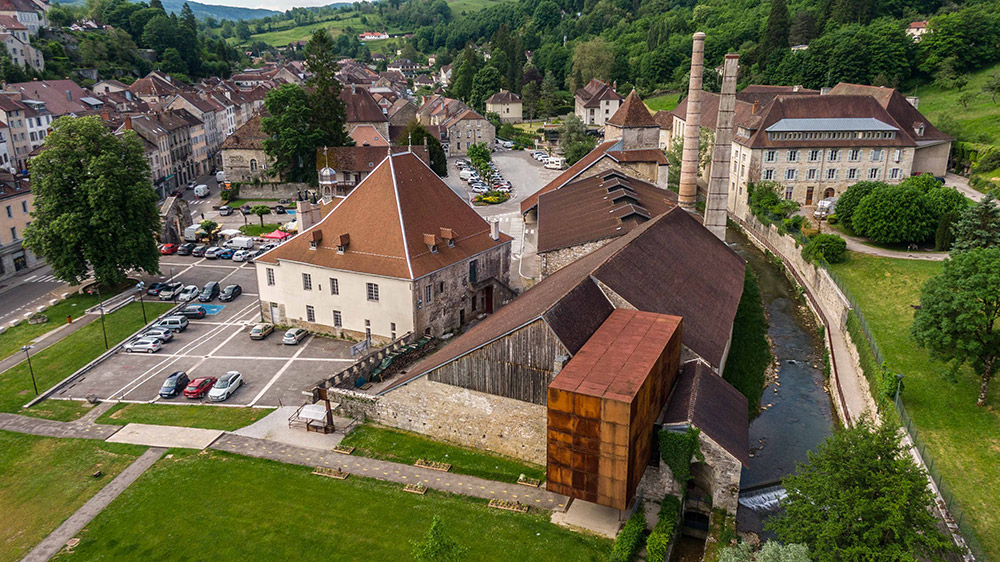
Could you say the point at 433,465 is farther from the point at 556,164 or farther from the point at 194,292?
the point at 556,164

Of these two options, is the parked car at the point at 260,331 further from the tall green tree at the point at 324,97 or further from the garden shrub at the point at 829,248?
the tall green tree at the point at 324,97

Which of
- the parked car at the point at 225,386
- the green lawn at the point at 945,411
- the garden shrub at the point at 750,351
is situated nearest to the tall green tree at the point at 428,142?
the garden shrub at the point at 750,351

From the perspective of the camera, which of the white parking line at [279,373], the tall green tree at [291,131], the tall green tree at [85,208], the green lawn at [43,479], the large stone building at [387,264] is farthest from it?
the tall green tree at [291,131]

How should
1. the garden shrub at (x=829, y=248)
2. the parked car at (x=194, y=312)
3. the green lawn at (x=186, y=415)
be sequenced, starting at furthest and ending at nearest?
the garden shrub at (x=829, y=248), the parked car at (x=194, y=312), the green lawn at (x=186, y=415)

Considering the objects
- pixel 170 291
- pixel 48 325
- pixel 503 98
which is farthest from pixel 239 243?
pixel 503 98

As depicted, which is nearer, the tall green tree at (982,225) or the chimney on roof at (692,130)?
the tall green tree at (982,225)

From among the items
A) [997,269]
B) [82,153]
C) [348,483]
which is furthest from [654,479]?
[82,153]

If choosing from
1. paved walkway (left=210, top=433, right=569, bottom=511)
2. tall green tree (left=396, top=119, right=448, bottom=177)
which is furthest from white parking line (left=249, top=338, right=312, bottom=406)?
tall green tree (left=396, top=119, right=448, bottom=177)

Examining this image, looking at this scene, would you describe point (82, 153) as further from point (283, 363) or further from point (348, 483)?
point (348, 483)
